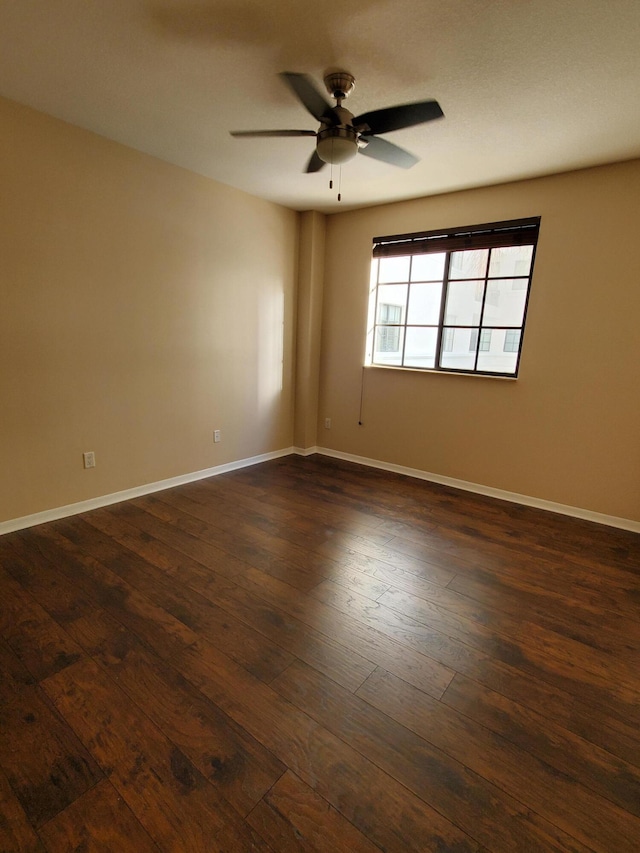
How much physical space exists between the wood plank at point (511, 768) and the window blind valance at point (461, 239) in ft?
10.8

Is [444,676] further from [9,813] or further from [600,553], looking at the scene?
[600,553]

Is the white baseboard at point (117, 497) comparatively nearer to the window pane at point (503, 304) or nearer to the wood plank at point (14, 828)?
the wood plank at point (14, 828)

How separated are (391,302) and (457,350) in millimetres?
877

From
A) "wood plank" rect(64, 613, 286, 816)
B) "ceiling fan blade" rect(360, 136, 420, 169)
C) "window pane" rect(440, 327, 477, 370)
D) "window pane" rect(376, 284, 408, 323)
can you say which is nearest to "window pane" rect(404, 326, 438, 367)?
"window pane" rect(440, 327, 477, 370)

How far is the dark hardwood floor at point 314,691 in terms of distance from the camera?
3.73 feet

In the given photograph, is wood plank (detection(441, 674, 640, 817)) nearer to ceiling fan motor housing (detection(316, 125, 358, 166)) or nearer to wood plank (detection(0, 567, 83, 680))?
wood plank (detection(0, 567, 83, 680))

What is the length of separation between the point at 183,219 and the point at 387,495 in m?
2.86

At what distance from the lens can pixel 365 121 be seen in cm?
190

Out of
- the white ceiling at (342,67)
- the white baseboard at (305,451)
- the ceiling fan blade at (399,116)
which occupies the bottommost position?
the white baseboard at (305,451)

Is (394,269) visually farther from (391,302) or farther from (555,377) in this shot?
(555,377)

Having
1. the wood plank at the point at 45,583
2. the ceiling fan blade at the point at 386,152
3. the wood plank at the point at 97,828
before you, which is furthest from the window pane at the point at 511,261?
the wood plank at the point at 97,828

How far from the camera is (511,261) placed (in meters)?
3.39

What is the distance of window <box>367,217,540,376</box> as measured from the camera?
338 centimetres

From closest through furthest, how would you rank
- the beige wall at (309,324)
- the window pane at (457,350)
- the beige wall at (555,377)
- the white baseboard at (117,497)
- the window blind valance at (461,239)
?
the white baseboard at (117,497)
the beige wall at (555,377)
the window blind valance at (461,239)
the window pane at (457,350)
the beige wall at (309,324)
